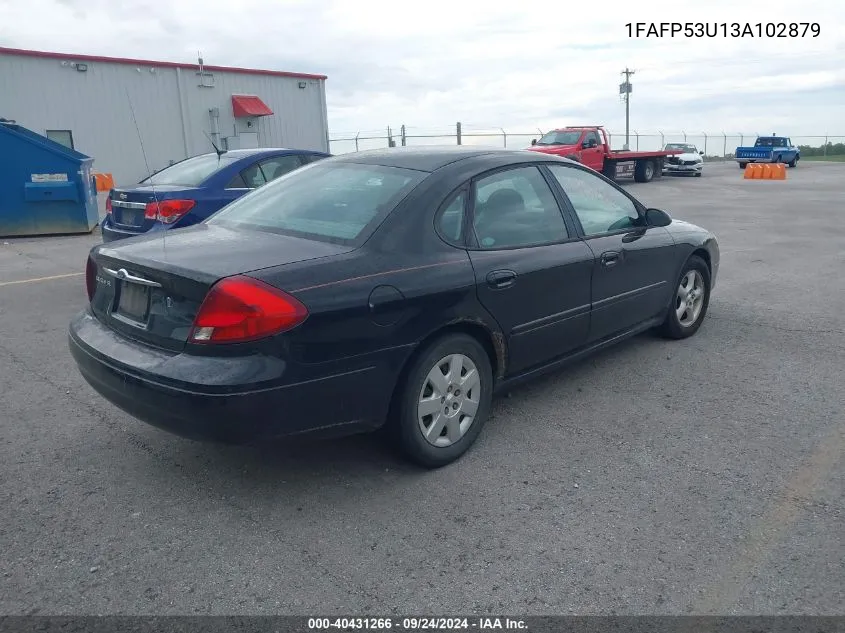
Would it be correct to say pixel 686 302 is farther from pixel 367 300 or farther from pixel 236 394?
pixel 236 394

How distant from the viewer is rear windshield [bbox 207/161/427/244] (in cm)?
363

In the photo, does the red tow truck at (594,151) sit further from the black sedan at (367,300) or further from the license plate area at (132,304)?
the license plate area at (132,304)

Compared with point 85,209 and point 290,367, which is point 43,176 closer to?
point 85,209

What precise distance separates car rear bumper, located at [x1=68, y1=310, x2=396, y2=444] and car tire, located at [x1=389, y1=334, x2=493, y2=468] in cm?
13

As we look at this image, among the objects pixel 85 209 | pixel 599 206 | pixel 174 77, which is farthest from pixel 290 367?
pixel 174 77

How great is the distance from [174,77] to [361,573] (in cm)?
2685

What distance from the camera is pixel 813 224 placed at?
13.4 metres

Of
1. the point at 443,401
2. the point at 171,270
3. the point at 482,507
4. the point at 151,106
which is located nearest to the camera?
the point at 171,270

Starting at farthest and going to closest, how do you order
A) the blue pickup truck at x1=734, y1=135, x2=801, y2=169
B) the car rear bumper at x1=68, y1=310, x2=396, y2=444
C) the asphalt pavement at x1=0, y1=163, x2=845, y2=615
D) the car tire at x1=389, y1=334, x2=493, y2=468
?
the blue pickup truck at x1=734, y1=135, x2=801, y2=169
the car tire at x1=389, y1=334, x2=493, y2=468
the car rear bumper at x1=68, y1=310, x2=396, y2=444
the asphalt pavement at x1=0, y1=163, x2=845, y2=615

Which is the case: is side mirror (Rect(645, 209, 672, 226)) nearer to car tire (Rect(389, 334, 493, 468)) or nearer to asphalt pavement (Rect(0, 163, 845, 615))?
asphalt pavement (Rect(0, 163, 845, 615))

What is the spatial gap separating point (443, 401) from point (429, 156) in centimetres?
141

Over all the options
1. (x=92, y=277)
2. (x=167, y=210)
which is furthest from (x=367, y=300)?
(x=167, y=210)

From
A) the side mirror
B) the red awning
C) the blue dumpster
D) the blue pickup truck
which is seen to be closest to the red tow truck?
the red awning

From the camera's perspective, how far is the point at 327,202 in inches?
154
